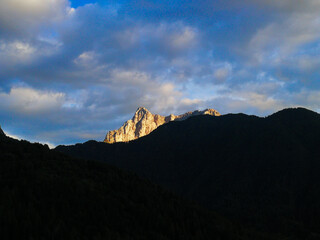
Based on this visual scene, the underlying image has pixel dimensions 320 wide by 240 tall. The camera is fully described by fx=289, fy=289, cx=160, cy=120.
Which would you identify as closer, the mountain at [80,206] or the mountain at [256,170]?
the mountain at [80,206]

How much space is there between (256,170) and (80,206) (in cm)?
11803

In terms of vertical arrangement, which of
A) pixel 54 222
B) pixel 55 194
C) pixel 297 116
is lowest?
pixel 54 222

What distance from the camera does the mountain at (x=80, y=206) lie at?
36969 mm

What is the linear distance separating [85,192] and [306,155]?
127297mm

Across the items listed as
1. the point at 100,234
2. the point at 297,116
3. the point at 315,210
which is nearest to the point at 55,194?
the point at 100,234

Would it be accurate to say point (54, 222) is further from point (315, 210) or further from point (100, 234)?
point (315, 210)

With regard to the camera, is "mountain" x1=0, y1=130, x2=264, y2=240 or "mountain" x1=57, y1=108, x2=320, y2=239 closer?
"mountain" x1=0, y1=130, x2=264, y2=240

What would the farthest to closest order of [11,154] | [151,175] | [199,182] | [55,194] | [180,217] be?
[151,175] → [199,182] → [11,154] → [180,217] → [55,194]

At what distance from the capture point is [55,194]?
1769 inches

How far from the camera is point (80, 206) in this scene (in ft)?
145

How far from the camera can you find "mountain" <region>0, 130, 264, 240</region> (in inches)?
1455

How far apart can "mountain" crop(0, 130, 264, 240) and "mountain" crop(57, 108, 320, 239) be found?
4900cm

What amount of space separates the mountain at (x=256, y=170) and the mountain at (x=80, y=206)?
4900cm

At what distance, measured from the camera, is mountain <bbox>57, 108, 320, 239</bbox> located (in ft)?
357
